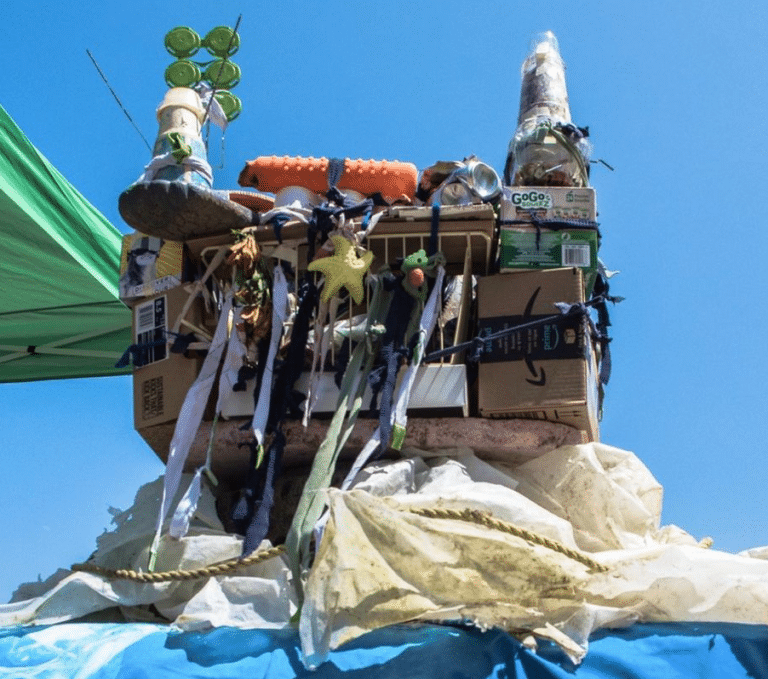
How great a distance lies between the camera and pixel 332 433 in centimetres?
423

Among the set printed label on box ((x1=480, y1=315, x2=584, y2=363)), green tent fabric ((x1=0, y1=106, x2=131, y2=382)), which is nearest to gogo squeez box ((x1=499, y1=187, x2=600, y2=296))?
printed label on box ((x1=480, y1=315, x2=584, y2=363))

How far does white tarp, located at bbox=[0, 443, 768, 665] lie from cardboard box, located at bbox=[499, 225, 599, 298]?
86 centimetres

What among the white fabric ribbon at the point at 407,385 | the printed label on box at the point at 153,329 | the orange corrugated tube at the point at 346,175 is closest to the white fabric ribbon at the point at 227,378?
the printed label on box at the point at 153,329

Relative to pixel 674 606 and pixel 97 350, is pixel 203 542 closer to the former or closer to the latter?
pixel 674 606

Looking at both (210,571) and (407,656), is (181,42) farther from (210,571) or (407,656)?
(407,656)

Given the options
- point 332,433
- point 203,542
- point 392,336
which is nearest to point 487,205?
point 392,336

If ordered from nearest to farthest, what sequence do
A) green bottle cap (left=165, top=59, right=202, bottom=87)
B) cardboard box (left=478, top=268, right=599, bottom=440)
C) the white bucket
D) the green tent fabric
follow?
cardboard box (left=478, top=268, right=599, bottom=440)
the white bucket
green bottle cap (left=165, top=59, right=202, bottom=87)
the green tent fabric

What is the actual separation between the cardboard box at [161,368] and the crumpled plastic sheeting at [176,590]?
1.49ft

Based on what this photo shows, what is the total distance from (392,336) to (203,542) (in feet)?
3.08

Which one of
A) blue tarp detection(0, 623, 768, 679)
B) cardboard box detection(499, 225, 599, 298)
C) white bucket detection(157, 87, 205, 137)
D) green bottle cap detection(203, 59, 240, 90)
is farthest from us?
green bottle cap detection(203, 59, 240, 90)

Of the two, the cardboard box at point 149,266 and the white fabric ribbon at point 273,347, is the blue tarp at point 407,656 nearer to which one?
the white fabric ribbon at point 273,347

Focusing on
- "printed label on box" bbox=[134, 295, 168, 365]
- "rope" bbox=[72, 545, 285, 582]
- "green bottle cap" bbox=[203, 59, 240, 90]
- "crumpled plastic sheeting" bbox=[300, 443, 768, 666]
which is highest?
"green bottle cap" bbox=[203, 59, 240, 90]

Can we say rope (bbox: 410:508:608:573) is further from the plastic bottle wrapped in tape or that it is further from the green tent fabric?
the green tent fabric

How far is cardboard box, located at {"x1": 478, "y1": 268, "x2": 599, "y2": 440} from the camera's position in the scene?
4355mm
